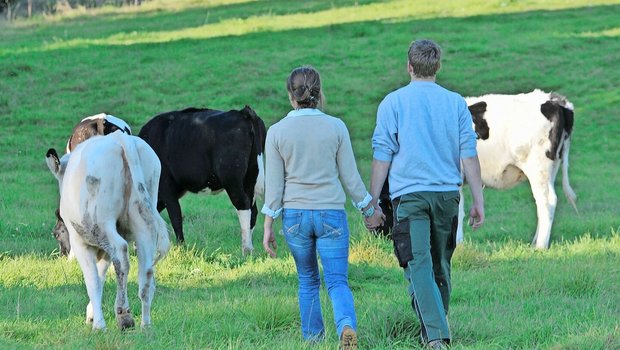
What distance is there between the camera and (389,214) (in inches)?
503

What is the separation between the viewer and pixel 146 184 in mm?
8336

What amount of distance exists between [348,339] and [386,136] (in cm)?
135

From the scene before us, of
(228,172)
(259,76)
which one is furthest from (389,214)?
(259,76)

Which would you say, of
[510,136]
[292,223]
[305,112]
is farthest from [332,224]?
[510,136]

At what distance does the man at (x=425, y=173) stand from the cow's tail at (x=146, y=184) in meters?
1.92

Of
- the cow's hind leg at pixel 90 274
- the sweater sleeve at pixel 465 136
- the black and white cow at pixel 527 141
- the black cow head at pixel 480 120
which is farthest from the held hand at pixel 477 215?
the black cow head at pixel 480 120

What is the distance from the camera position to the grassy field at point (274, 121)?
7.62 meters

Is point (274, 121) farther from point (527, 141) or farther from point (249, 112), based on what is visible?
point (249, 112)

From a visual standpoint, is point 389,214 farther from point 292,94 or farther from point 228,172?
point 292,94

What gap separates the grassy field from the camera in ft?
25.0

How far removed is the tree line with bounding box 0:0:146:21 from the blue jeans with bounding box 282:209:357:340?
33076 millimetres

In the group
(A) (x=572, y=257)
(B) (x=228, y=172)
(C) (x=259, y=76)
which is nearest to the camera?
(A) (x=572, y=257)


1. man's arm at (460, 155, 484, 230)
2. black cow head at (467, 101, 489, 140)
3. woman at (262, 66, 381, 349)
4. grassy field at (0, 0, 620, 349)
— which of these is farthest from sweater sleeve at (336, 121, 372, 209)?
black cow head at (467, 101, 489, 140)

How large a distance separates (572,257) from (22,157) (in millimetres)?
12360
